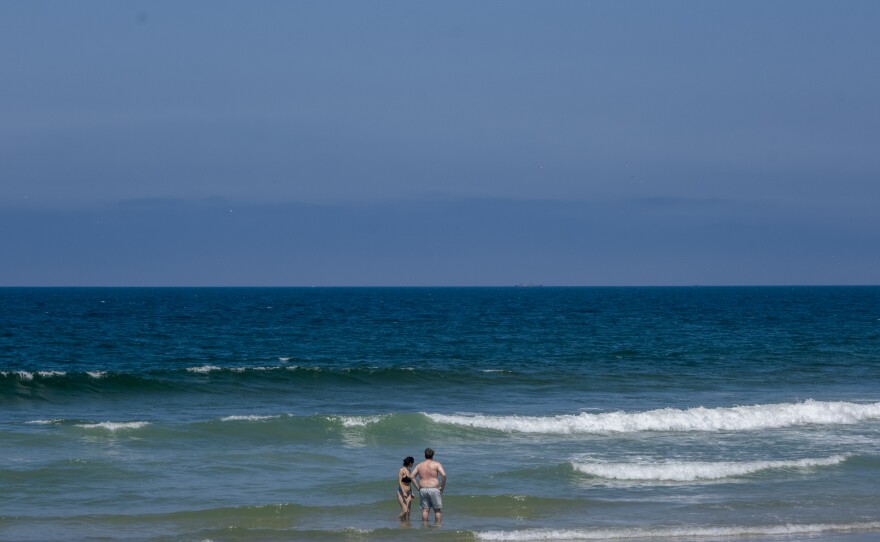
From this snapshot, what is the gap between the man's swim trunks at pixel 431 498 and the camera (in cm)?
1850

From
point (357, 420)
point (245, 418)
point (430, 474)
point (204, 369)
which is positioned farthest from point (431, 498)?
point (204, 369)

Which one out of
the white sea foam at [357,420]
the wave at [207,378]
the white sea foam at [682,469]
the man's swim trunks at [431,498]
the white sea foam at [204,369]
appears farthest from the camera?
the white sea foam at [204,369]

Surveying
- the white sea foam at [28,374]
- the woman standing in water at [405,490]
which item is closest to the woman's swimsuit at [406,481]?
the woman standing in water at [405,490]

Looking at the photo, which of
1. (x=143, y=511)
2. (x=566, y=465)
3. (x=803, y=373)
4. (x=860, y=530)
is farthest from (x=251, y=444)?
(x=803, y=373)

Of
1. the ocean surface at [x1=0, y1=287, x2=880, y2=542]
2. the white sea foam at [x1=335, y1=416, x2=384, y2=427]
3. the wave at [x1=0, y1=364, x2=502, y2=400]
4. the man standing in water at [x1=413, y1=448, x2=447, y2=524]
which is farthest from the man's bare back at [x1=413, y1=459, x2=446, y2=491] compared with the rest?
the wave at [x1=0, y1=364, x2=502, y2=400]

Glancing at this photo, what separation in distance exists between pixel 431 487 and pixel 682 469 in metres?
6.80

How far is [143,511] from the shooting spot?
62.7 feet

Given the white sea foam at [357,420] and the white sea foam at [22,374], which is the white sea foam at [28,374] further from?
the white sea foam at [357,420]

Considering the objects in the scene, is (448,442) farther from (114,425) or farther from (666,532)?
(666,532)

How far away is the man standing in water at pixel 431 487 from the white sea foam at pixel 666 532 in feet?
3.49

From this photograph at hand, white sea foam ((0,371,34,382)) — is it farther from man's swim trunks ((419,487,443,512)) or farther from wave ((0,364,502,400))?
man's swim trunks ((419,487,443,512))

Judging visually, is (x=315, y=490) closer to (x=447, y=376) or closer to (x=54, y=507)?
(x=54, y=507)

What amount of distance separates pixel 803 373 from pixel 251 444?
25418mm

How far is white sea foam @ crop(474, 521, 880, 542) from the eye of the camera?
17625 mm
